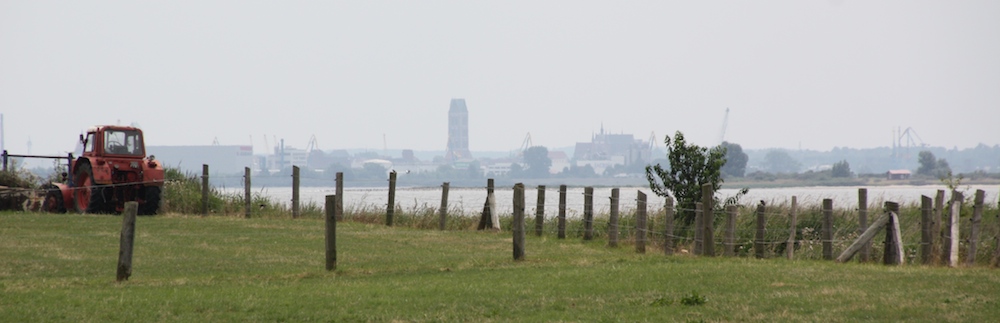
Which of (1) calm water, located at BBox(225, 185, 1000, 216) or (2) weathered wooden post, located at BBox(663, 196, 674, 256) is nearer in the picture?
(2) weathered wooden post, located at BBox(663, 196, 674, 256)

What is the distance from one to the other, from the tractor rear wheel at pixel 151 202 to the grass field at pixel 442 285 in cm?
707

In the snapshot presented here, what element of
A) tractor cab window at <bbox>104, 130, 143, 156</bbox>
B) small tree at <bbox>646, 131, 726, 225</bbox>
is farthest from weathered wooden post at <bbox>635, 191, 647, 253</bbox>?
tractor cab window at <bbox>104, 130, 143, 156</bbox>

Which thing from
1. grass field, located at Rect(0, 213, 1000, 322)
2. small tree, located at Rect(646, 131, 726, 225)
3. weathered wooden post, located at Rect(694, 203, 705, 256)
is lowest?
grass field, located at Rect(0, 213, 1000, 322)

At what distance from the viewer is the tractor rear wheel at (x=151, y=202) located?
2877 cm

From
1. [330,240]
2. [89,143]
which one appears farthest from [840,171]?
[330,240]

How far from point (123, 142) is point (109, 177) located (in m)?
1.74

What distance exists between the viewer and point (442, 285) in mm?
14008

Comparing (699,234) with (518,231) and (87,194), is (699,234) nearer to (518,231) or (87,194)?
(518,231)

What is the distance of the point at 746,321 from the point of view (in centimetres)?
1086

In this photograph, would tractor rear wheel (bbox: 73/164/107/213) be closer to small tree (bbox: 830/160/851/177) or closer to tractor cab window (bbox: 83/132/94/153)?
tractor cab window (bbox: 83/132/94/153)

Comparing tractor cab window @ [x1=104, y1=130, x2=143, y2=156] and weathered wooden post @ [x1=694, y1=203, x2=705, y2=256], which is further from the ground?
tractor cab window @ [x1=104, y1=130, x2=143, y2=156]

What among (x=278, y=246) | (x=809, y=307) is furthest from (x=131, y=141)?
(x=809, y=307)

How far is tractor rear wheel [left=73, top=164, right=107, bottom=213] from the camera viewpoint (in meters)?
28.5

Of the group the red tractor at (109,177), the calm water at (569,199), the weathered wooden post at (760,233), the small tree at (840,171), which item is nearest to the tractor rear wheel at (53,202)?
the red tractor at (109,177)
